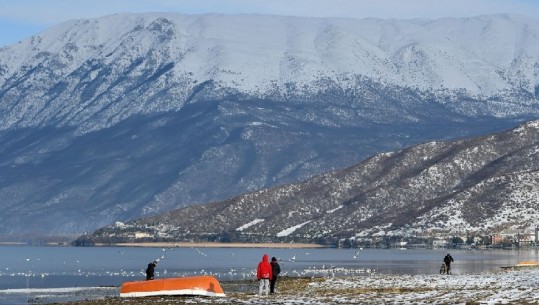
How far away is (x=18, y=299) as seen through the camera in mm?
124438

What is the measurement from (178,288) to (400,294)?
14.9 meters

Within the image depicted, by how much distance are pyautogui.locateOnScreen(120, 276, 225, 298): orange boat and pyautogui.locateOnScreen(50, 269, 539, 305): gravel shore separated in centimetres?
68

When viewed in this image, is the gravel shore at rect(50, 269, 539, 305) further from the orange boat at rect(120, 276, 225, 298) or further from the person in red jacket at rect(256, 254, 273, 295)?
the person in red jacket at rect(256, 254, 273, 295)

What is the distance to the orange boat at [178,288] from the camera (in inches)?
3735

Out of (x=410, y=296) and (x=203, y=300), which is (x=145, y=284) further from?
(x=410, y=296)

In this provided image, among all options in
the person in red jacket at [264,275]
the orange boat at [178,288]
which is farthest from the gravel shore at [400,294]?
the person in red jacket at [264,275]

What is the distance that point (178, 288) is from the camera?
95.1 meters

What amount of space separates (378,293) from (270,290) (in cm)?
1014

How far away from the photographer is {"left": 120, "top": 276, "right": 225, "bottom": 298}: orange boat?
94875 millimetres

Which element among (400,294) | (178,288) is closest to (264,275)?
(178,288)

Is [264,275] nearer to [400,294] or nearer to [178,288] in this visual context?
[178,288]

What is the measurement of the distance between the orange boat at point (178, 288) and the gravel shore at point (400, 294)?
2.22 ft

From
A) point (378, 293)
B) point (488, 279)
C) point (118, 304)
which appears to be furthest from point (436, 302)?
point (488, 279)

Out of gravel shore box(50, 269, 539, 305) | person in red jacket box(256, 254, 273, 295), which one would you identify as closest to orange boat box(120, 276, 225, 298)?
gravel shore box(50, 269, 539, 305)
